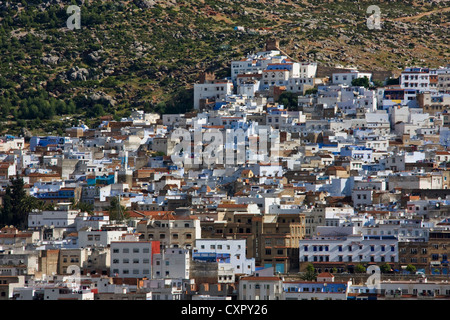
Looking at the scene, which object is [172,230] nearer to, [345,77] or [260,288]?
[260,288]

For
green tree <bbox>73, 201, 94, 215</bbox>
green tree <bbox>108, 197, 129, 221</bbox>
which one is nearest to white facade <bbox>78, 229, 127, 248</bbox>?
green tree <bbox>108, 197, 129, 221</bbox>

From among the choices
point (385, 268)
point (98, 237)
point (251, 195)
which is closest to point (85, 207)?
point (251, 195)

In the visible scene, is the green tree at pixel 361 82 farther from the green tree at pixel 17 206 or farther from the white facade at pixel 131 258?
the white facade at pixel 131 258

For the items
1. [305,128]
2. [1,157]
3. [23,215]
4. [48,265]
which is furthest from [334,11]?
[48,265]

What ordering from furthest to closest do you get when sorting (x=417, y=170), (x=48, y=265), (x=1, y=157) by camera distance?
(x=1, y=157) → (x=417, y=170) → (x=48, y=265)

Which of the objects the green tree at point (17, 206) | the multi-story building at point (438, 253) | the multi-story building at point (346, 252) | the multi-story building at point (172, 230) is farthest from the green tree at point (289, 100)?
the multi-story building at point (438, 253)

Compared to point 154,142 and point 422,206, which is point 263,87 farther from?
point 422,206

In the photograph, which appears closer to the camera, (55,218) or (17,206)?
(55,218)
